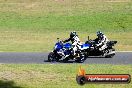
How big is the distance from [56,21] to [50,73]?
70.7 ft

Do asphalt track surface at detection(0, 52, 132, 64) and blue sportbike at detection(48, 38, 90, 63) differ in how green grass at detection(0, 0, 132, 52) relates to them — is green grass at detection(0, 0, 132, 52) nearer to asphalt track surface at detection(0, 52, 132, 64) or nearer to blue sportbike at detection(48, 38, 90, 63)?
asphalt track surface at detection(0, 52, 132, 64)

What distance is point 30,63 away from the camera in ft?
74.0

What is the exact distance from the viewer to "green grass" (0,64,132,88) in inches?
675

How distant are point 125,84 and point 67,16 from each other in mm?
25561

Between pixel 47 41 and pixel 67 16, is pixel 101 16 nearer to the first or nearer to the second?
pixel 67 16

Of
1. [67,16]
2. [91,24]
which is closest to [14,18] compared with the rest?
[67,16]

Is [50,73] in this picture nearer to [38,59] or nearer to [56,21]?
[38,59]

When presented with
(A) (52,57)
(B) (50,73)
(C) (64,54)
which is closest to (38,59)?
(A) (52,57)

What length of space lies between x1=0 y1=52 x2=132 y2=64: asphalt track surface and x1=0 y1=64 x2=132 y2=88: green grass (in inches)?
60.5

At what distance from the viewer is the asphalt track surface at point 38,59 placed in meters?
23.1

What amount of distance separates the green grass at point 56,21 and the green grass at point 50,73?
6.85 meters

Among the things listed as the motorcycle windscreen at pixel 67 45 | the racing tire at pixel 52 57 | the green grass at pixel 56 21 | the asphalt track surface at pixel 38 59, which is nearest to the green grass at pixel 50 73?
the asphalt track surface at pixel 38 59

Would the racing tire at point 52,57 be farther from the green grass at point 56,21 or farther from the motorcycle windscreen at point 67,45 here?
the green grass at point 56,21

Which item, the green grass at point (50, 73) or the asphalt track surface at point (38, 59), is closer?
the green grass at point (50, 73)
